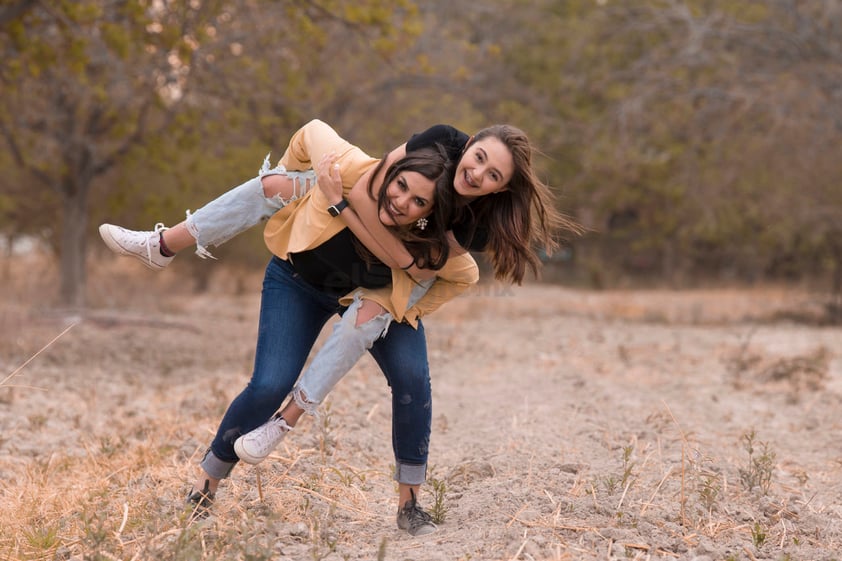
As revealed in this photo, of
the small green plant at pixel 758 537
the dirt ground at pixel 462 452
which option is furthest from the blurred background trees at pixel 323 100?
the small green plant at pixel 758 537

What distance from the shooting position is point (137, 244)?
4012 mm

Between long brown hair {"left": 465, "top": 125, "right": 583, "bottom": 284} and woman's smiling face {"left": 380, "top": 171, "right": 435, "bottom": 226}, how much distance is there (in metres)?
0.25

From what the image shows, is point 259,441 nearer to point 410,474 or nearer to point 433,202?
point 410,474

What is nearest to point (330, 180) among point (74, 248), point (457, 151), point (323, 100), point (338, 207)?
point (338, 207)

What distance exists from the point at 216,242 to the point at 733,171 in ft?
47.0

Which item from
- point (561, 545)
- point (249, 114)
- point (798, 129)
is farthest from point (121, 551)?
point (798, 129)

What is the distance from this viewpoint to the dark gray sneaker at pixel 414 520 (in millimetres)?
4113

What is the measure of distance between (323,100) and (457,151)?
35.4 ft

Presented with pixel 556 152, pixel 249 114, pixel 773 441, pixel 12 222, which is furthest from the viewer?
pixel 556 152

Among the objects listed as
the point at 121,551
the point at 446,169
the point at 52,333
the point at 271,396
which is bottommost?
the point at 52,333

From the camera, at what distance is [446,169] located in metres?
3.87

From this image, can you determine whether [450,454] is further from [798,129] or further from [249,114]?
[798,129]

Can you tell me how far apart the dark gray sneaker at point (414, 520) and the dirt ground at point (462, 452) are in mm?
49

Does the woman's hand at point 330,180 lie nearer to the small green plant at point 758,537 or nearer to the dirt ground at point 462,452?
the dirt ground at point 462,452
